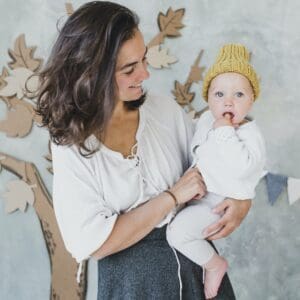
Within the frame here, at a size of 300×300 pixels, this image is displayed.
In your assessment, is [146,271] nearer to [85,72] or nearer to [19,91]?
[85,72]

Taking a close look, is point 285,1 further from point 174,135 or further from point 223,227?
point 223,227

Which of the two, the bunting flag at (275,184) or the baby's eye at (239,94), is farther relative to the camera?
the bunting flag at (275,184)

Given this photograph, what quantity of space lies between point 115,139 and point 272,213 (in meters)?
1.40

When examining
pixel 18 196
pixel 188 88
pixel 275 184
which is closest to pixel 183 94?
pixel 188 88

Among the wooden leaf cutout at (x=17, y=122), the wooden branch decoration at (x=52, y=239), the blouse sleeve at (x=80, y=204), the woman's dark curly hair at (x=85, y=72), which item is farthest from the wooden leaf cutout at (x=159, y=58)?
the blouse sleeve at (x=80, y=204)

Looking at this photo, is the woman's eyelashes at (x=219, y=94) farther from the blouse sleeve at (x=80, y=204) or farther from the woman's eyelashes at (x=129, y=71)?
the blouse sleeve at (x=80, y=204)

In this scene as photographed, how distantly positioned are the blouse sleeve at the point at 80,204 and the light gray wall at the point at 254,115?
4.20 feet

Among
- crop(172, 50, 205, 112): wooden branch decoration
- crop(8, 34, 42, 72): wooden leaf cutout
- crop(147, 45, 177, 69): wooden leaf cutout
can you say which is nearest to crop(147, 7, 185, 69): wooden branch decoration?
crop(147, 45, 177, 69): wooden leaf cutout

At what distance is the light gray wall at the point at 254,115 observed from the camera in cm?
252

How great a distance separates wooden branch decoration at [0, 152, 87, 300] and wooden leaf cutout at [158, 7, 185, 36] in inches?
35.7

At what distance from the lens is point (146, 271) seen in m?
1.44

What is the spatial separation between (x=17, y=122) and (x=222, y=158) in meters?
1.49

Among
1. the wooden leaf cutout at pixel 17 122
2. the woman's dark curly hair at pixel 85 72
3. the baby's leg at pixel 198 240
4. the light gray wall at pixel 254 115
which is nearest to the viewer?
the woman's dark curly hair at pixel 85 72

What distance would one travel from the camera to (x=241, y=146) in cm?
140
